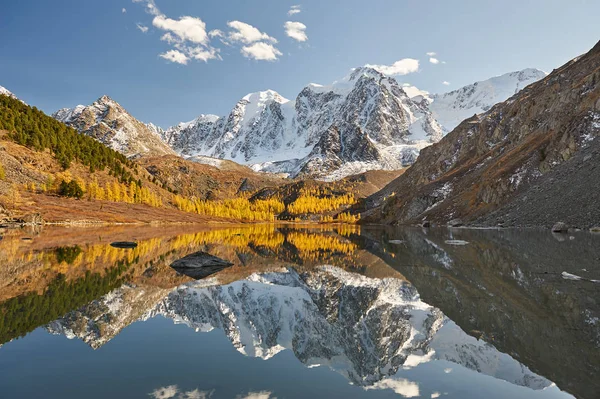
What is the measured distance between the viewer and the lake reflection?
33.6 feet

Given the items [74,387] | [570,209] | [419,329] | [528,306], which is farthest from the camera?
[570,209]

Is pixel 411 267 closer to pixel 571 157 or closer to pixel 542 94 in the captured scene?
pixel 571 157

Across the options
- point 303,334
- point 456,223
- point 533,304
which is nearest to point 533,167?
point 456,223

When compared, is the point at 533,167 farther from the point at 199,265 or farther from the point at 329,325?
the point at 329,325

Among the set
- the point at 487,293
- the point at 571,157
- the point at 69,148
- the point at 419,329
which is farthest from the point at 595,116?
the point at 69,148

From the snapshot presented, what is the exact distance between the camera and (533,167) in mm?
106312

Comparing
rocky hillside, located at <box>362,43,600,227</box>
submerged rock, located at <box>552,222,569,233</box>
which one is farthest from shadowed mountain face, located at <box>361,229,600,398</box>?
rocky hillside, located at <box>362,43,600,227</box>

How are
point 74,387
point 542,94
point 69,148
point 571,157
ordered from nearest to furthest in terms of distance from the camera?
1. point 74,387
2. point 571,157
3. point 542,94
4. point 69,148

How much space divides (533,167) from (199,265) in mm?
108104

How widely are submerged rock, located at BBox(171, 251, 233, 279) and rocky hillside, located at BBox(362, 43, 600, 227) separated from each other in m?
64.3

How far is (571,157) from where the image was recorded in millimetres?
91312

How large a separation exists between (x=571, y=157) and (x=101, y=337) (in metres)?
111

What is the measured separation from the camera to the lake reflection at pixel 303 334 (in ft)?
33.6

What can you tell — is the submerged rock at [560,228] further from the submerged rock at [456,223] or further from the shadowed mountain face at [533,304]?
the submerged rock at [456,223]
